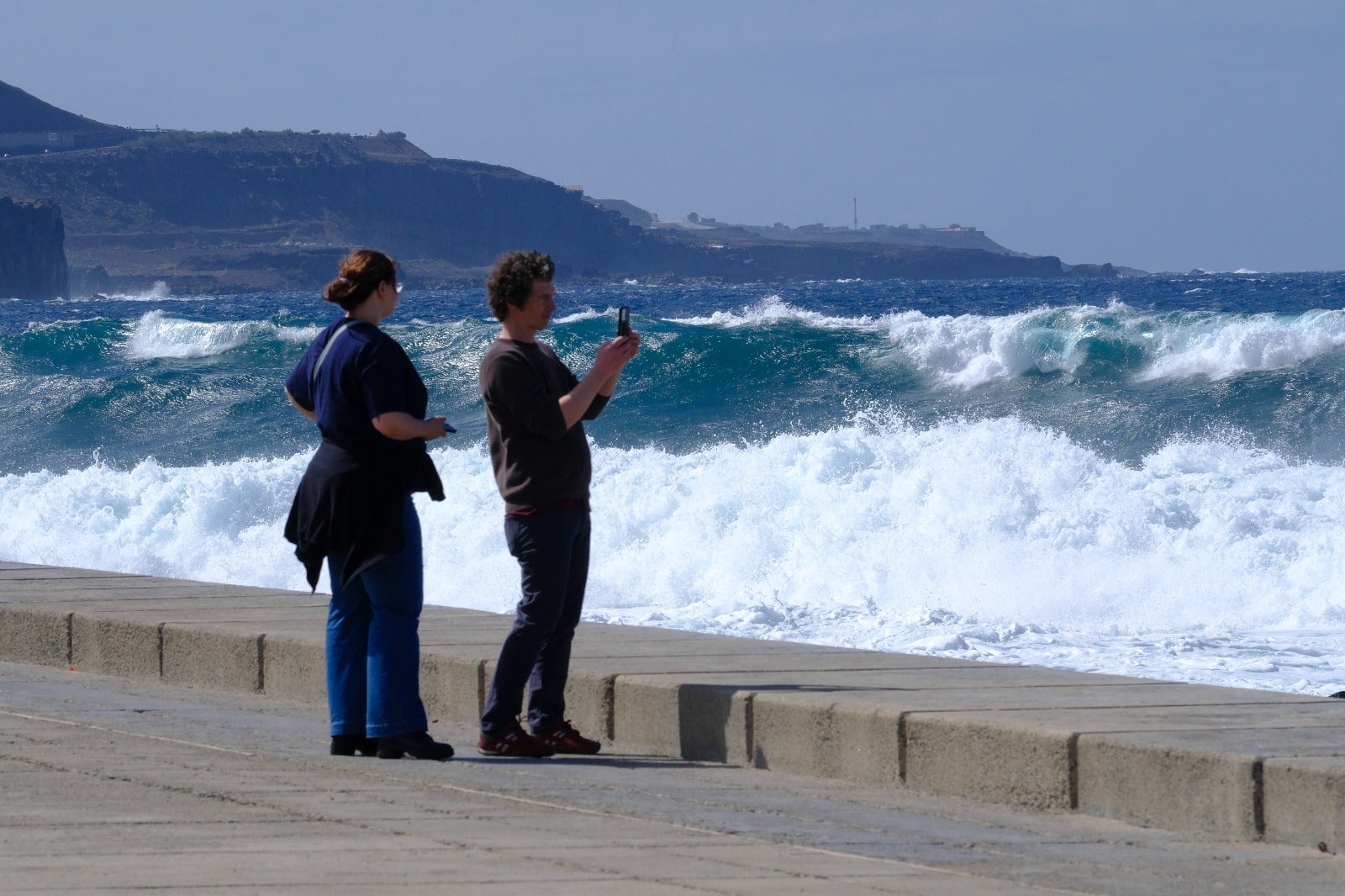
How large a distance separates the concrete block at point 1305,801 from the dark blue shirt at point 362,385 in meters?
2.62

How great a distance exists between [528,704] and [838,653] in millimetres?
1439

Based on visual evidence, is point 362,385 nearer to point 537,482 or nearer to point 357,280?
point 357,280

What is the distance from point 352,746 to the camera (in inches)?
223

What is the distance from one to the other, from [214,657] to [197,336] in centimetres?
2774

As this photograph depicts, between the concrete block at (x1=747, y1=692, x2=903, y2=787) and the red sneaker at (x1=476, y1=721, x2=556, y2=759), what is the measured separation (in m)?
0.69

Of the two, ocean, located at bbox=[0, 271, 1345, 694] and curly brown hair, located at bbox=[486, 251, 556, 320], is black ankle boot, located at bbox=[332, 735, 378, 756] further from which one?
ocean, located at bbox=[0, 271, 1345, 694]

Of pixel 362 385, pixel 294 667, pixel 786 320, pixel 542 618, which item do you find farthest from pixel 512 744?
pixel 786 320

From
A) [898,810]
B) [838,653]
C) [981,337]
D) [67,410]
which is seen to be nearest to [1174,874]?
[898,810]

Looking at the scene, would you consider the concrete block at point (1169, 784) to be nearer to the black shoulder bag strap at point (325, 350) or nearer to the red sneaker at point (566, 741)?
the red sneaker at point (566, 741)

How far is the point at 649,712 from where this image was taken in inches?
236

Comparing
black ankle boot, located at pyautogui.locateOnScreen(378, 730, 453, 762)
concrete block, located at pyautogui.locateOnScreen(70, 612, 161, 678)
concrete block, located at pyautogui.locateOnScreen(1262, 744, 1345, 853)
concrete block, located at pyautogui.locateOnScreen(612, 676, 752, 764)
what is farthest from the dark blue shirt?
concrete block, located at pyautogui.locateOnScreen(1262, 744, 1345, 853)

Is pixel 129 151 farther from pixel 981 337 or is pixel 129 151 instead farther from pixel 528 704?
pixel 528 704

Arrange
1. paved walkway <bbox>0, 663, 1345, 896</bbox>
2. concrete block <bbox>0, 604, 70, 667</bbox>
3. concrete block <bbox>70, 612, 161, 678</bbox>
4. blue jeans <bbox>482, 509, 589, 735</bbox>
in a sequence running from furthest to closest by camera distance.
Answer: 1. concrete block <bbox>0, 604, 70, 667</bbox>
2. concrete block <bbox>70, 612, 161, 678</bbox>
3. blue jeans <bbox>482, 509, 589, 735</bbox>
4. paved walkway <bbox>0, 663, 1345, 896</bbox>

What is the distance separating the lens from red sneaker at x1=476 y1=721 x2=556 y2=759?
5.66 meters
